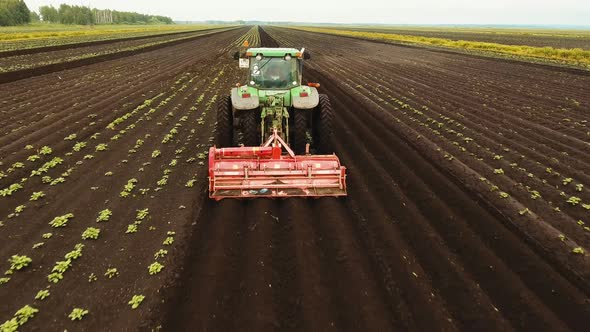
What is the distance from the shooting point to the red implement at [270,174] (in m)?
5.97

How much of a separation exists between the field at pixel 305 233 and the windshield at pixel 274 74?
6.63 feet

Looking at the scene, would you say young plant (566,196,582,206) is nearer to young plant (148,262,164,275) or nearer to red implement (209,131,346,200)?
red implement (209,131,346,200)

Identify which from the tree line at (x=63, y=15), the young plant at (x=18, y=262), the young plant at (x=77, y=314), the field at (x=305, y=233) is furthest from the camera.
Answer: the tree line at (x=63, y=15)

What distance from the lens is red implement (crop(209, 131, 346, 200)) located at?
19.6 ft

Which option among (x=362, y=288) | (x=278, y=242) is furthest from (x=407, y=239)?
(x=278, y=242)

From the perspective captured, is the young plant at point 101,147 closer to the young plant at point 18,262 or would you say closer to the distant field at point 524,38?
the young plant at point 18,262

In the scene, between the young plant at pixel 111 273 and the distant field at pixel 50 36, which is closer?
the young plant at pixel 111 273

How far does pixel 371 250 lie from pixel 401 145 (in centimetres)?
468

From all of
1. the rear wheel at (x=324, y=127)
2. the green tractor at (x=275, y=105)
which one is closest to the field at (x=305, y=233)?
the rear wheel at (x=324, y=127)

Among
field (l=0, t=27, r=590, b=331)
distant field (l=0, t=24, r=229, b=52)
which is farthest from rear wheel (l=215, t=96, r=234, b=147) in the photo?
distant field (l=0, t=24, r=229, b=52)

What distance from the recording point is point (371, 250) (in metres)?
4.93

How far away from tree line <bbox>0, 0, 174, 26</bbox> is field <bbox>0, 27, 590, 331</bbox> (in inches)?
4016

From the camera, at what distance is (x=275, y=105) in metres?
7.39

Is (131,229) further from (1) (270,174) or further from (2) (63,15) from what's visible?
(2) (63,15)
